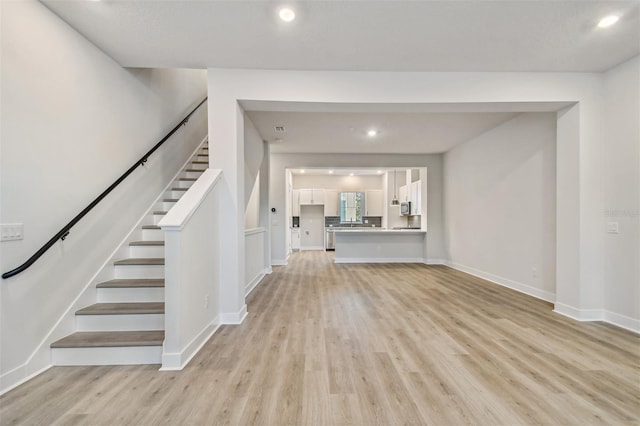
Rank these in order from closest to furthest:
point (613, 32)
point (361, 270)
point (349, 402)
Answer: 1. point (349, 402)
2. point (613, 32)
3. point (361, 270)

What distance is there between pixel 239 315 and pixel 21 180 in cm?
208

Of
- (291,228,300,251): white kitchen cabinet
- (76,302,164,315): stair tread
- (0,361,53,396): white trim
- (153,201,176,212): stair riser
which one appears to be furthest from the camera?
(291,228,300,251): white kitchen cabinet

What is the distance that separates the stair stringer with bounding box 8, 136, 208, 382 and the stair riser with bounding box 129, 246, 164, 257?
6cm

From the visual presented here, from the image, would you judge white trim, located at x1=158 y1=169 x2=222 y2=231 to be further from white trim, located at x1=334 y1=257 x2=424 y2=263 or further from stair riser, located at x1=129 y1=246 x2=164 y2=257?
white trim, located at x1=334 y1=257 x2=424 y2=263

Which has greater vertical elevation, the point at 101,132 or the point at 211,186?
the point at 101,132

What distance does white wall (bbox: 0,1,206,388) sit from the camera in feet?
6.08

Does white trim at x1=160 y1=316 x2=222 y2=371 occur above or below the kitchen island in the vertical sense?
below

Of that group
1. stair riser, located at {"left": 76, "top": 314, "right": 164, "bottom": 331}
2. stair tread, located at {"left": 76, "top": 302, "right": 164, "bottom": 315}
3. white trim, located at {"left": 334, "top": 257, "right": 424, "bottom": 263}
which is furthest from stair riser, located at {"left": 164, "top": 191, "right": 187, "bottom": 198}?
white trim, located at {"left": 334, "top": 257, "right": 424, "bottom": 263}

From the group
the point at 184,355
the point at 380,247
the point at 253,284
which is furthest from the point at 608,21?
the point at 380,247

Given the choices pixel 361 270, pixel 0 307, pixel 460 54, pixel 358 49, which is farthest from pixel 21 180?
pixel 361 270

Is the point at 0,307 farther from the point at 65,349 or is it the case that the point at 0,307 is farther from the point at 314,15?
the point at 314,15

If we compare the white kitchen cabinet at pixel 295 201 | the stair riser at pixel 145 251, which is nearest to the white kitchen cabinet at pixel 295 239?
the white kitchen cabinet at pixel 295 201

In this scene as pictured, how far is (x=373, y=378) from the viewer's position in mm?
1931

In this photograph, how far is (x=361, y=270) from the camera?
6082 mm
